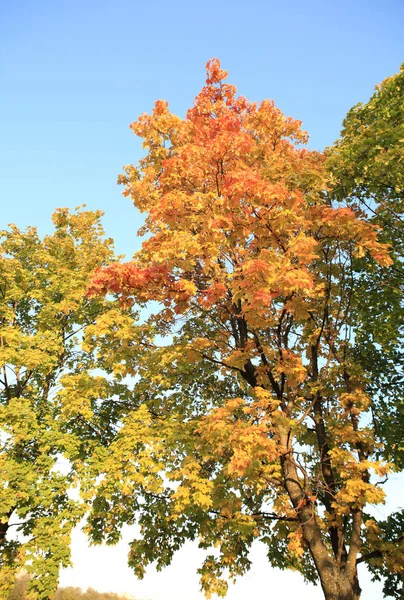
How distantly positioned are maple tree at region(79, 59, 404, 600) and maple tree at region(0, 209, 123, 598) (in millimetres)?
1116

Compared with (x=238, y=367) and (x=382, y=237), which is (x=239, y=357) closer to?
(x=238, y=367)

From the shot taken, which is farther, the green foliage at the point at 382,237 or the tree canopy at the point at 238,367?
the green foliage at the point at 382,237

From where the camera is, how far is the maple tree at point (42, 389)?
34.4ft

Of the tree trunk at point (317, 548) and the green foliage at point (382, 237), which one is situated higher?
the green foliage at point (382, 237)

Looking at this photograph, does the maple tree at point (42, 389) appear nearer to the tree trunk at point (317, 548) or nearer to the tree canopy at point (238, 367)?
the tree canopy at point (238, 367)

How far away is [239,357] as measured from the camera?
8.44 metres

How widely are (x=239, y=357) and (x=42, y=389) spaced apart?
31.4 feet

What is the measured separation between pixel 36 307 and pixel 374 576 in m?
14.6

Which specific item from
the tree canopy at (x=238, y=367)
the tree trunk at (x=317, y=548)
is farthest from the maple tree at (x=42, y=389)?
the tree trunk at (x=317, y=548)

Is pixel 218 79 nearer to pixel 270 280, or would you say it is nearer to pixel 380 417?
pixel 270 280

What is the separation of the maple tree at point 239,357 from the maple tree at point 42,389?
112 cm

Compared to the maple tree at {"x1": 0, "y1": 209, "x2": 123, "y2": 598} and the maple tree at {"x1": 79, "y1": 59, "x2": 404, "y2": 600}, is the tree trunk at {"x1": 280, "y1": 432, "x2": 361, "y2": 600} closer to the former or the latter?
the maple tree at {"x1": 79, "y1": 59, "x2": 404, "y2": 600}

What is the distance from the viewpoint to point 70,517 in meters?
10.8

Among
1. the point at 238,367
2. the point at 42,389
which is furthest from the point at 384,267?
the point at 42,389
